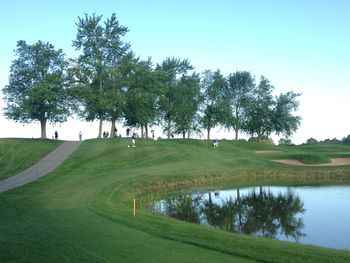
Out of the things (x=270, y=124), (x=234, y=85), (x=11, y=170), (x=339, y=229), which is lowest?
(x=339, y=229)

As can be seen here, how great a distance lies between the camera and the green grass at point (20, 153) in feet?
138

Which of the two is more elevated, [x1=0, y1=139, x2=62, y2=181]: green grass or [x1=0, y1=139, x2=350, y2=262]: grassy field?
[x1=0, y1=139, x2=62, y2=181]: green grass

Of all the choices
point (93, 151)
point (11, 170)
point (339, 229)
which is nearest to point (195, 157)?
point (93, 151)

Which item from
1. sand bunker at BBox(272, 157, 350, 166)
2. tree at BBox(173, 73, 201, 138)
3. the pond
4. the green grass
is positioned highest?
tree at BBox(173, 73, 201, 138)

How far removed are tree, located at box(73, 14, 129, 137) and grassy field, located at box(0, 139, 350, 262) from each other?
41.4 feet

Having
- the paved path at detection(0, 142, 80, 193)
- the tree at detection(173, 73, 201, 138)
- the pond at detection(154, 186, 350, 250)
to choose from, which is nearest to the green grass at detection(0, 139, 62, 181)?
the paved path at detection(0, 142, 80, 193)

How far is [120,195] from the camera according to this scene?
28047mm

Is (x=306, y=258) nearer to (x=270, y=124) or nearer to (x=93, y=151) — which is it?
(x=93, y=151)

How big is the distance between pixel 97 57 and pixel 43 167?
2636 cm

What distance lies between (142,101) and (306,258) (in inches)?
2042

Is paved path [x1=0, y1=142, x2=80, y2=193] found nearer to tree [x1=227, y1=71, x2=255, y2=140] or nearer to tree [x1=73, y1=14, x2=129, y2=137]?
tree [x1=73, y1=14, x2=129, y2=137]

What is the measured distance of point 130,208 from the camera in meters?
24.4

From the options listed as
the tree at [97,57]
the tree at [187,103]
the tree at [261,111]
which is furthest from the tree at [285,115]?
the tree at [97,57]

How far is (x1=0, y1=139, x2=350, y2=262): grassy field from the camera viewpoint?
1330cm
